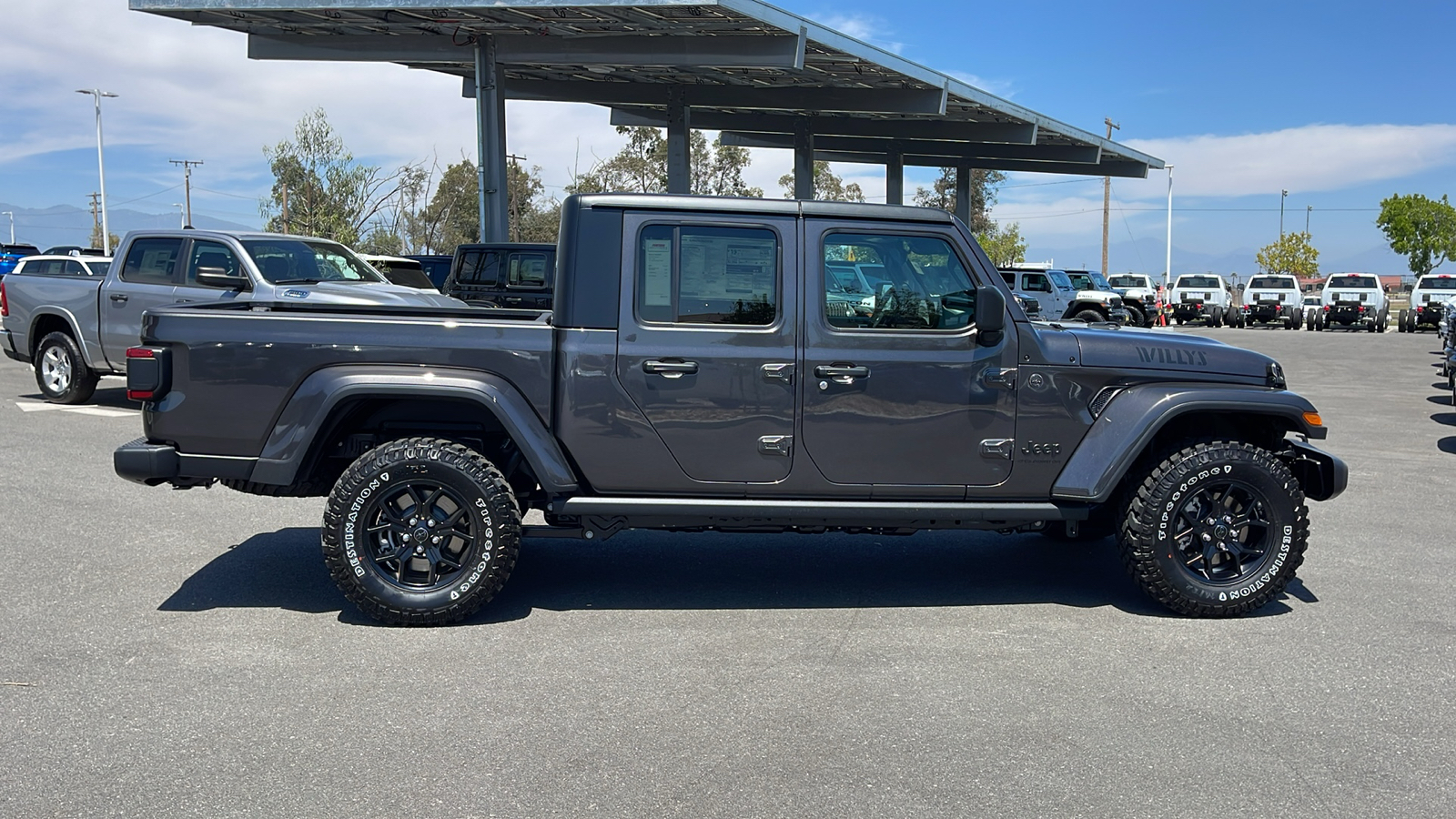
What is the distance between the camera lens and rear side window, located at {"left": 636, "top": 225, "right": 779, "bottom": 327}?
5.40 metres

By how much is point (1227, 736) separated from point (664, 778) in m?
2.04

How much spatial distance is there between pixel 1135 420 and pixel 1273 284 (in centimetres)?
3857

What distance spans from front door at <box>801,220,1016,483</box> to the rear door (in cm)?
892

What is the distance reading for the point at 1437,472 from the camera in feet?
32.3

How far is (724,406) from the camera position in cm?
536

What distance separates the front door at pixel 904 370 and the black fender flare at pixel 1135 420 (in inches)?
13.8

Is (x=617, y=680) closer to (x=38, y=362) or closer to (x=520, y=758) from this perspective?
(x=520, y=758)

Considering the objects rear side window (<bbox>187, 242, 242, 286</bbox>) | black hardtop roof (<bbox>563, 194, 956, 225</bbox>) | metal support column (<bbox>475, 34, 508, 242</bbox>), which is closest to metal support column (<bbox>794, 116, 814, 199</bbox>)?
metal support column (<bbox>475, 34, 508, 242</bbox>)

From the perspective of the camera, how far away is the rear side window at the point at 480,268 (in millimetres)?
19078

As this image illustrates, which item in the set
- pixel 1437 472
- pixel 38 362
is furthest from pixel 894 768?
pixel 38 362

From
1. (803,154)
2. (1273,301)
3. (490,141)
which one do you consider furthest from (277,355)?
(1273,301)

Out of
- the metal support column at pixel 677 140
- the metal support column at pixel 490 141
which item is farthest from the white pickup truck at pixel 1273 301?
the metal support column at pixel 490 141

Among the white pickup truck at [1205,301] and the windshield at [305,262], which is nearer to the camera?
the windshield at [305,262]

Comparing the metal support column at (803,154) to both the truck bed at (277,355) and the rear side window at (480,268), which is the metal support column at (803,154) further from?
the truck bed at (277,355)
